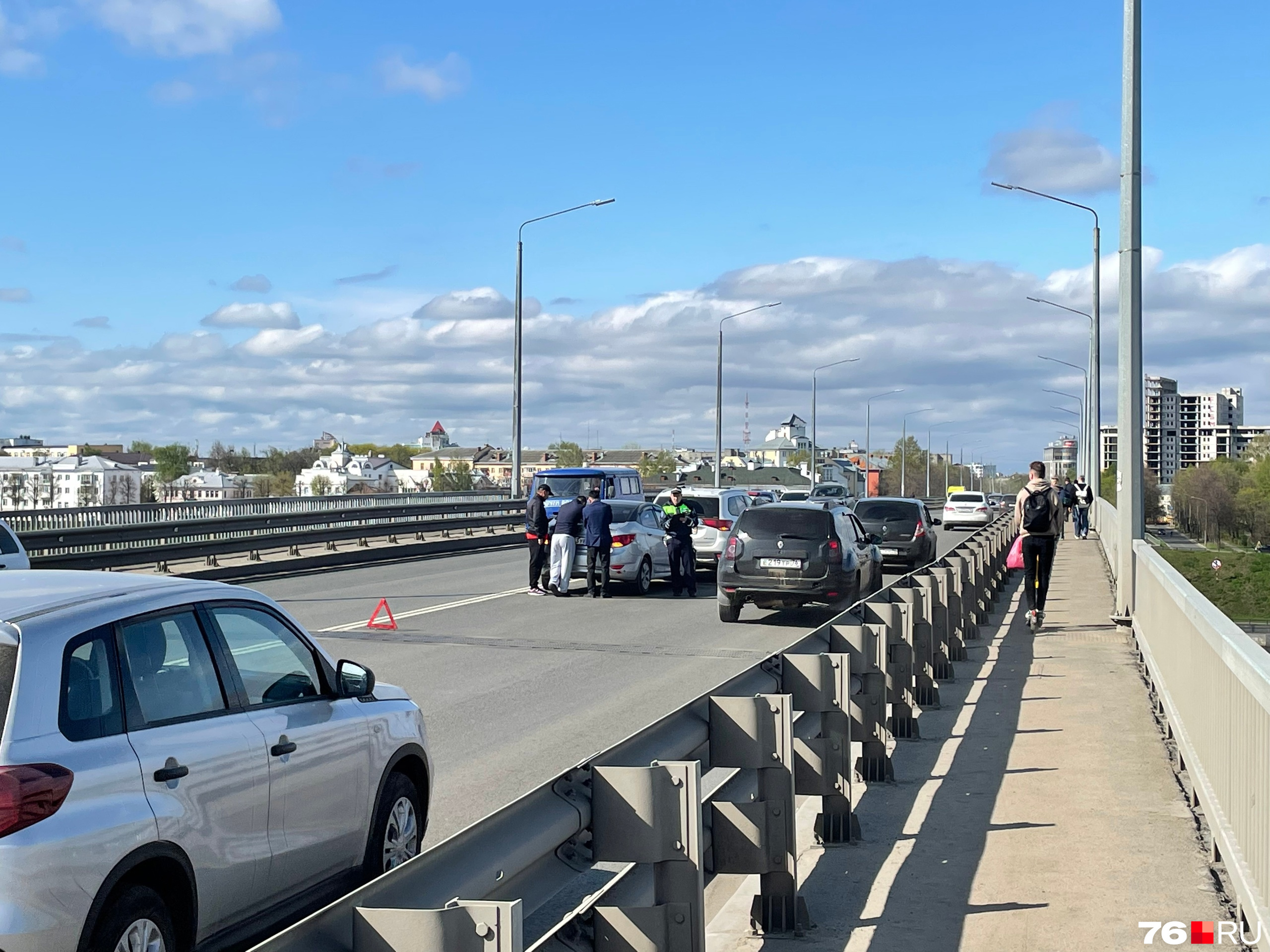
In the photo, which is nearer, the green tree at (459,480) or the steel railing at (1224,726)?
the steel railing at (1224,726)

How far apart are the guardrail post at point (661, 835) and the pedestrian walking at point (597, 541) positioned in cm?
1645

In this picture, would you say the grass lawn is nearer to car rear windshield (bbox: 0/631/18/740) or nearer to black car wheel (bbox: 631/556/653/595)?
black car wheel (bbox: 631/556/653/595)

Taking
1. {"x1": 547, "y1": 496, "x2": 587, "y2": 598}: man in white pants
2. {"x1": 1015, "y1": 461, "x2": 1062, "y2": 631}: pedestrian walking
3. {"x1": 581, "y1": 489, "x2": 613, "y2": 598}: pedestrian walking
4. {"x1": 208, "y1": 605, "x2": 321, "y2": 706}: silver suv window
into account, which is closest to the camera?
{"x1": 208, "y1": 605, "x2": 321, "y2": 706}: silver suv window

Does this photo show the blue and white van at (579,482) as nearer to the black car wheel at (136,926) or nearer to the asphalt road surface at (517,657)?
the asphalt road surface at (517,657)

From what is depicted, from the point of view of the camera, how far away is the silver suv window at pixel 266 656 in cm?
507

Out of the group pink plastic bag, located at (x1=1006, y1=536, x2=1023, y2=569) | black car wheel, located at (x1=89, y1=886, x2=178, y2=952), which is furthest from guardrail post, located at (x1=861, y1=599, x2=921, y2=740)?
pink plastic bag, located at (x1=1006, y1=536, x2=1023, y2=569)

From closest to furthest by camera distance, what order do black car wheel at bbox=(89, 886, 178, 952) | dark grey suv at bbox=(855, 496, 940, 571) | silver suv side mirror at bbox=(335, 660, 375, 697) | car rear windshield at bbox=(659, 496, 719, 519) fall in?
1. black car wheel at bbox=(89, 886, 178, 952)
2. silver suv side mirror at bbox=(335, 660, 375, 697)
3. car rear windshield at bbox=(659, 496, 719, 519)
4. dark grey suv at bbox=(855, 496, 940, 571)

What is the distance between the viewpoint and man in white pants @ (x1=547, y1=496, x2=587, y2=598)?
21.1 m

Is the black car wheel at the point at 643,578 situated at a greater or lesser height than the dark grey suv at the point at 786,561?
lesser

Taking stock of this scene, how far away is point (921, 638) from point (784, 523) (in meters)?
7.39

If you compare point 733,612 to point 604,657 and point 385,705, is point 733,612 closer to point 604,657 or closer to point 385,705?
point 604,657

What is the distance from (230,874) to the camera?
458 centimetres

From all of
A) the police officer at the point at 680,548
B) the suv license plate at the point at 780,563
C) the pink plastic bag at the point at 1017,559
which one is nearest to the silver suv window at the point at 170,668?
the suv license plate at the point at 780,563

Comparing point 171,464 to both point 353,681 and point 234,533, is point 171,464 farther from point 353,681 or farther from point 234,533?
point 353,681
